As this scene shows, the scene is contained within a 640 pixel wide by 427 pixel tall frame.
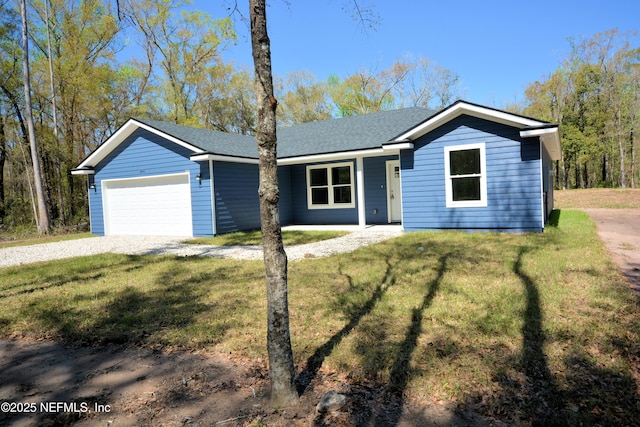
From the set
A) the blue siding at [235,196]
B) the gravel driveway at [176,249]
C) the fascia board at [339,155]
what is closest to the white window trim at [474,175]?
the gravel driveway at [176,249]

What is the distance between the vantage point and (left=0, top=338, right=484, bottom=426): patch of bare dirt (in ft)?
8.11

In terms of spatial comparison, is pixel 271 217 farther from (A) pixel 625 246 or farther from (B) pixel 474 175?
(B) pixel 474 175

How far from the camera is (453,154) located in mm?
10406

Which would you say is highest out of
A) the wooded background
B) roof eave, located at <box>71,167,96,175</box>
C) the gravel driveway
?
the wooded background

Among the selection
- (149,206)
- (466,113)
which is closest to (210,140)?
(149,206)

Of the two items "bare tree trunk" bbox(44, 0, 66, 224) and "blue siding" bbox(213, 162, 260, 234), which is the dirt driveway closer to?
"blue siding" bbox(213, 162, 260, 234)

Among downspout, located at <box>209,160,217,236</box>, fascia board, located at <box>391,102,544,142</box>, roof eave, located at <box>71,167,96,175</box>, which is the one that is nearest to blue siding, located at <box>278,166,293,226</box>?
downspout, located at <box>209,160,217,236</box>

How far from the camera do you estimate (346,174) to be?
46.3 feet

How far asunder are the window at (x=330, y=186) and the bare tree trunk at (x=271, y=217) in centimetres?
1144

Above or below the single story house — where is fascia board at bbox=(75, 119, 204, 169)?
above

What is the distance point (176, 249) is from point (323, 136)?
7.62m

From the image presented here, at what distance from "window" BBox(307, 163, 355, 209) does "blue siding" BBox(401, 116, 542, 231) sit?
10.8 feet

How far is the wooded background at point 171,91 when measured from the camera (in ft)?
63.3

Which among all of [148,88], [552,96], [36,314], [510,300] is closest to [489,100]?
[552,96]
